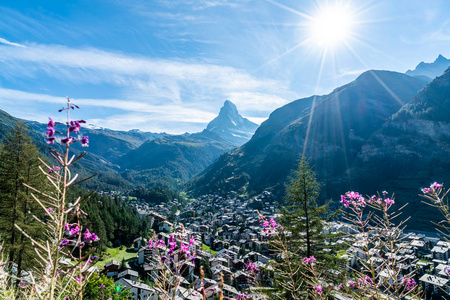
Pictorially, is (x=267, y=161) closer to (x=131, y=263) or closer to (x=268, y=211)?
(x=268, y=211)

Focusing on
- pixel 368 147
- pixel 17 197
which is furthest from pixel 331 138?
pixel 17 197

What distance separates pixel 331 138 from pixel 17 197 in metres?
151

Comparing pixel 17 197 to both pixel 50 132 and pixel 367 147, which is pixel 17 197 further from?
pixel 367 147

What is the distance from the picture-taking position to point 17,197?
13.4 meters

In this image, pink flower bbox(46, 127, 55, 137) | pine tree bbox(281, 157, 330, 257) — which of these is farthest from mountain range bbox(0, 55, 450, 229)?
pink flower bbox(46, 127, 55, 137)

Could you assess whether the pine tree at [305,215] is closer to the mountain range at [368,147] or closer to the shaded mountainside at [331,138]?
the mountain range at [368,147]

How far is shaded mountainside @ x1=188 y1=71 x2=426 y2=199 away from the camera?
13012 centimetres

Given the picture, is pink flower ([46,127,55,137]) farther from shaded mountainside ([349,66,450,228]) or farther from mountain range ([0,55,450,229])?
shaded mountainside ([349,66,450,228])

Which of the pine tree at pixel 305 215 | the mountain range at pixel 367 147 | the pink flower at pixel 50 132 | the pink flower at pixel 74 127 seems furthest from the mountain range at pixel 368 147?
the pink flower at pixel 50 132

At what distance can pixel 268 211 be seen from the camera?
307 feet

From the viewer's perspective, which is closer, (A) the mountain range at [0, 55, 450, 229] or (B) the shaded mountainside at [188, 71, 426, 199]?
(A) the mountain range at [0, 55, 450, 229]

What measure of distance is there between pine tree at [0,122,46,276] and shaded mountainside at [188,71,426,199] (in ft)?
374

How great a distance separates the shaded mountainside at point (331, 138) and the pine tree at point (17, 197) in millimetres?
114038

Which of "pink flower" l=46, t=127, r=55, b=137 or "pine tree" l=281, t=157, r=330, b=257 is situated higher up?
"pink flower" l=46, t=127, r=55, b=137
